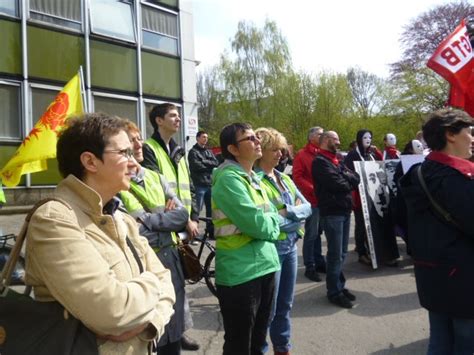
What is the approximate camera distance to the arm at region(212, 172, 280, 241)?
9.65 ft

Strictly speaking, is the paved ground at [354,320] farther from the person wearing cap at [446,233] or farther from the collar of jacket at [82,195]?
the collar of jacket at [82,195]

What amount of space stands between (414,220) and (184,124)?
1303 cm

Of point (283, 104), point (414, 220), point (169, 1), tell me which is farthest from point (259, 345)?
point (283, 104)

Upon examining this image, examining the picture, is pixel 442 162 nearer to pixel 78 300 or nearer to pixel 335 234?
pixel 78 300

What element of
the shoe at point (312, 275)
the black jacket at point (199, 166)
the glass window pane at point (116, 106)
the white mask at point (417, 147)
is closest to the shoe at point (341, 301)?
the shoe at point (312, 275)

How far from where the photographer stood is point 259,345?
10.6 feet

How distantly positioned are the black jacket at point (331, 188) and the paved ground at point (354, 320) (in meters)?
1.10

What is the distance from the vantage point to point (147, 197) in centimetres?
308

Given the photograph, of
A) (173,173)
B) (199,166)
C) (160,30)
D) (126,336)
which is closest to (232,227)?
(173,173)

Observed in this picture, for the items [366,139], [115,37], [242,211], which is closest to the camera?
[242,211]

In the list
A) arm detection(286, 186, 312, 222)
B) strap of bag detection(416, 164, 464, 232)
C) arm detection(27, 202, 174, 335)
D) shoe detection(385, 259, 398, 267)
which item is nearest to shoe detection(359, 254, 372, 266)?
shoe detection(385, 259, 398, 267)

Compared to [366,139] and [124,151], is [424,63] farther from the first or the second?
[124,151]

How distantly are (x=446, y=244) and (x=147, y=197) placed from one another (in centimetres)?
188

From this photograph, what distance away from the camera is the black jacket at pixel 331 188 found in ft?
17.3
